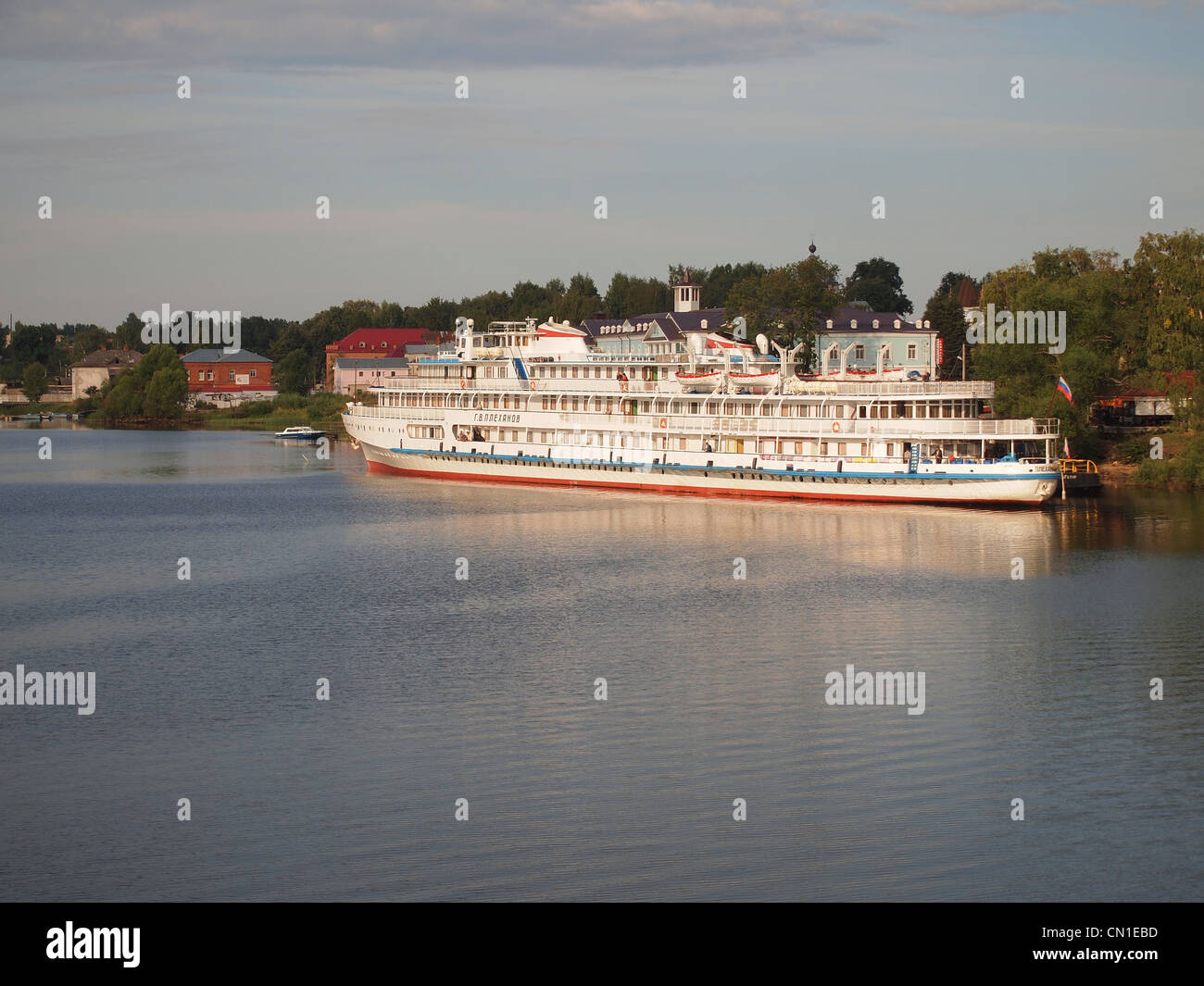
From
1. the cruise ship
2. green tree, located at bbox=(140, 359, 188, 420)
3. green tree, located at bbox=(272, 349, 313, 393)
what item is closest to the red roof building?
A: green tree, located at bbox=(272, 349, 313, 393)

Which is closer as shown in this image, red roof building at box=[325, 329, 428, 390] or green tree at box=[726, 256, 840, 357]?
green tree at box=[726, 256, 840, 357]

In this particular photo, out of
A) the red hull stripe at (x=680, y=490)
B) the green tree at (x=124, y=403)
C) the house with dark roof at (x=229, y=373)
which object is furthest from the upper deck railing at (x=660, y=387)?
the house with dark roof at (x=229, y=373)

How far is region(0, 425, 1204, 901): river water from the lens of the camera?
2191 centimetres

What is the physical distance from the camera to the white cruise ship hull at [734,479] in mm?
64750

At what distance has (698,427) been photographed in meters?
75.4

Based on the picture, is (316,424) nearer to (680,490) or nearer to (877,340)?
(877,340)

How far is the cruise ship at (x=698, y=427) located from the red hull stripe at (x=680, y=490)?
9 cm

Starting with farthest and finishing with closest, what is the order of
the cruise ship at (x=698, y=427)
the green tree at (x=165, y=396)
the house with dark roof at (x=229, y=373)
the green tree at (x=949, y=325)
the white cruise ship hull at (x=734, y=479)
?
the house with dark roof at (x=229, y=373) → the green tree at (x=165, y=396) → the green tree at (x=949, y=325) → the cruise ship at (x=698, y=427) → the white cruise ship hull at (x=734, y=479)

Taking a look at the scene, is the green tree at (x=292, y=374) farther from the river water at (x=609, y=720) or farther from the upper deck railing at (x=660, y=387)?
the river water at (x=609, y=720)

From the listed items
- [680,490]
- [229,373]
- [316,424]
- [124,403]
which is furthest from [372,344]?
[680,490]

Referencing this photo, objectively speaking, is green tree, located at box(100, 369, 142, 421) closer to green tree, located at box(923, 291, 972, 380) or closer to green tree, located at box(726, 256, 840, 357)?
green tree, located at box(726, 256, 840, 357)

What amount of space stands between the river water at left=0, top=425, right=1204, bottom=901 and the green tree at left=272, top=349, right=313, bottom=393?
13005 cm

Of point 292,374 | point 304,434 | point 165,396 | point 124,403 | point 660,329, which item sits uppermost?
point 660,329

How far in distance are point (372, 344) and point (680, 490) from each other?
119 metres
